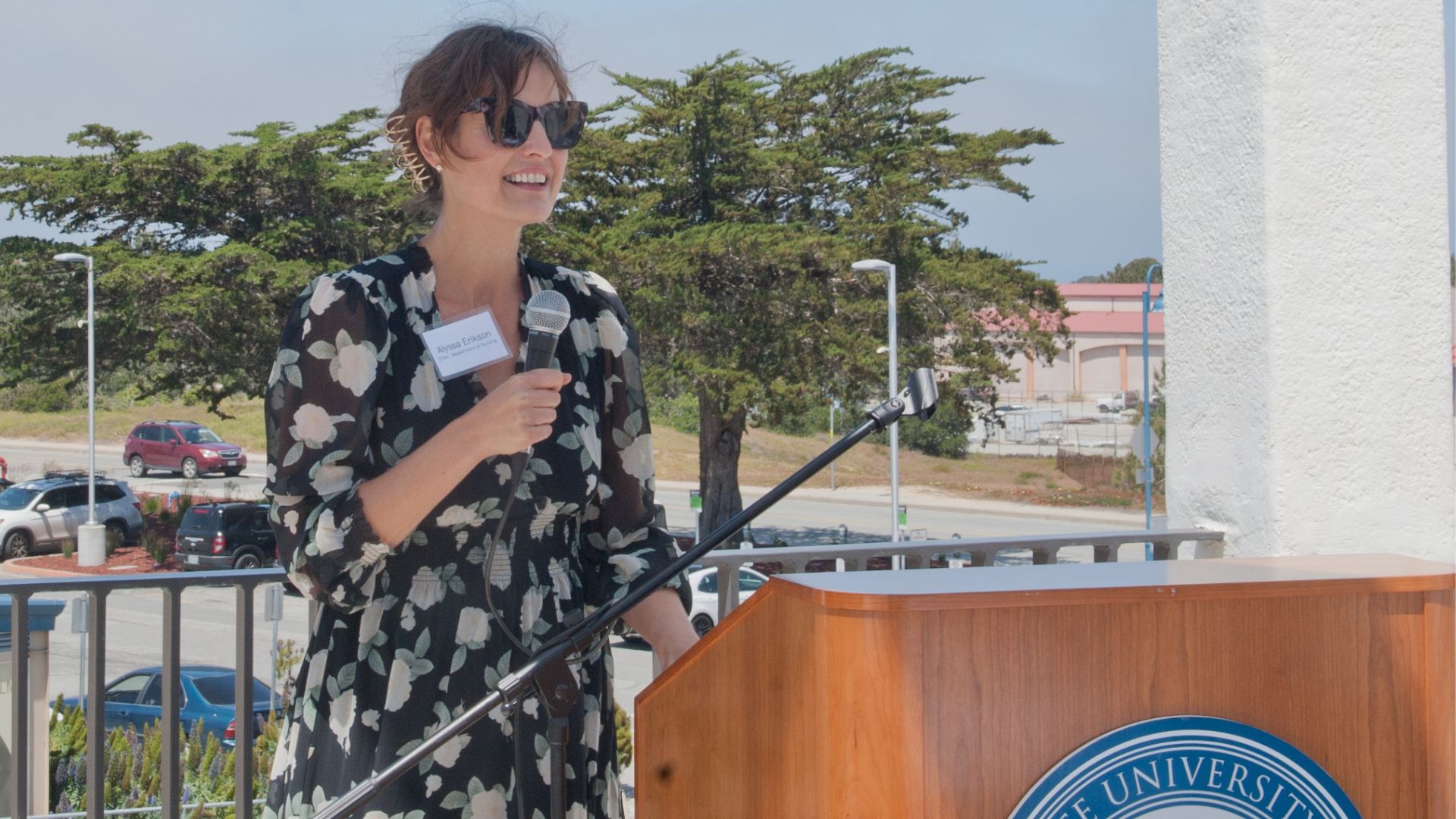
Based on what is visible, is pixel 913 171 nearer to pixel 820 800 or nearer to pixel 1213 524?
pixel 1213 524

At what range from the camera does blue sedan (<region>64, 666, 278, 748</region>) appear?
9.85m

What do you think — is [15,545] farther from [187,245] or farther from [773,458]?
[773,458]

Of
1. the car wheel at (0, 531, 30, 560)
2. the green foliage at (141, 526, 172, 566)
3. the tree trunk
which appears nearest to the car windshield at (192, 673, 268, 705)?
the tree trunk

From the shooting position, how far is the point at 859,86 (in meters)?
29.8

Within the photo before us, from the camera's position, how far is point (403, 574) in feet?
4.53

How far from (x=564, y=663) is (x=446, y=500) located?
239 mm

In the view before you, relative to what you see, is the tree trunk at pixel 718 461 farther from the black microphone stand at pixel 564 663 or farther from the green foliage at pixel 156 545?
the black microphone stand at pixel 564 663

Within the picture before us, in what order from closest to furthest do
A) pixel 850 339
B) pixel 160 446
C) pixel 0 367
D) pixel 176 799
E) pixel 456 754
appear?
1. pixel 456 754
2. pixel 176 799
3. pixel 850 339
4. pixel 0 367
5. pixel 160 446

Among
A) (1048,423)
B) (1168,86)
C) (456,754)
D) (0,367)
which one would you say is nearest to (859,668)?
(456,754)

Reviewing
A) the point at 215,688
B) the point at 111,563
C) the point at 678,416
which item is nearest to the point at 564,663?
the point at 215,688

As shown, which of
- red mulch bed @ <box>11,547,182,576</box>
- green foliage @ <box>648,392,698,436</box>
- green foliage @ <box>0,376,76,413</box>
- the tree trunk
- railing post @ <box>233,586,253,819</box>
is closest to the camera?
railing post @ <box>233,586,253,819</box>

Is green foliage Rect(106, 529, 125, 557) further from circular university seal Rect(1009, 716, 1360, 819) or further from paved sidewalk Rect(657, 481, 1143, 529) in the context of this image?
circular university seal Rect(1009, 716, 1360, 819)

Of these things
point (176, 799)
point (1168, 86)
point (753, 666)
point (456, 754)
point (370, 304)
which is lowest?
point (176, 799)

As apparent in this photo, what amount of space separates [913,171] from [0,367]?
2101cm
